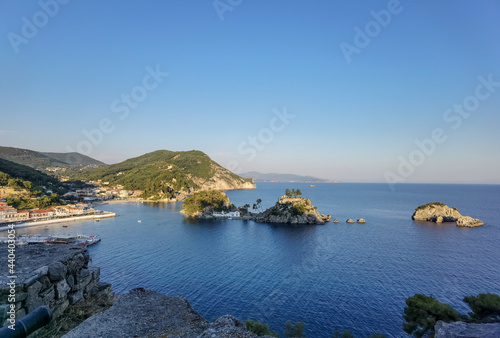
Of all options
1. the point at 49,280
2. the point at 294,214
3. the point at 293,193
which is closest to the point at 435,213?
the point at 294,214

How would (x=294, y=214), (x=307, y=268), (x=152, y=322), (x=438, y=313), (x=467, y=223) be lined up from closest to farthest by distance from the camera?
(x=152, y=322), (x=438, y=313), (x=307, y=268), (x=467, y=223), (x=294, y=214)

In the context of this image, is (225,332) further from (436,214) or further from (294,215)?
(436,214)

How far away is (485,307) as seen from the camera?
16.2 meters

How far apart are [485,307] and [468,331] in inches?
608

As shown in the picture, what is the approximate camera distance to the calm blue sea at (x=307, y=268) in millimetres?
22438

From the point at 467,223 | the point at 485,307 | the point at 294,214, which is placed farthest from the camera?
the point at 294,214

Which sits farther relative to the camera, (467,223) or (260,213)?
(260,213)

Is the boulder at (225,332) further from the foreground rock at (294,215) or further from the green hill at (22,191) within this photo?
the green hill at (22,191)

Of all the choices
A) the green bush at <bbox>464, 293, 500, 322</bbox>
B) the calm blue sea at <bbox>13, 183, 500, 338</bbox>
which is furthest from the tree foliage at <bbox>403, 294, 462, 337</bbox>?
the calm blue sea at <bbox>13, 183, 500, 338</bbox>

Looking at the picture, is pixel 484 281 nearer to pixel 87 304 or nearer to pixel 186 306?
pixel 186 306

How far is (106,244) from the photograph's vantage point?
42094 mm

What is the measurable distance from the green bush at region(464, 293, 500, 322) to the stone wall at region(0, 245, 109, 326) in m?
22.8

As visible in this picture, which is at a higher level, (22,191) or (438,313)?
(22,191)

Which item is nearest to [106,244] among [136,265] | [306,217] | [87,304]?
[136,265]
